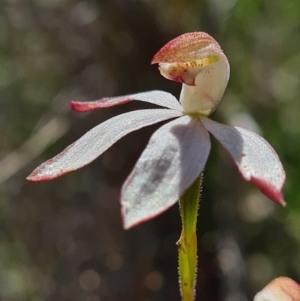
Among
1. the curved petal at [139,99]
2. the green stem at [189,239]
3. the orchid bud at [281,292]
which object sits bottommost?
the orchid bud at [281,292]

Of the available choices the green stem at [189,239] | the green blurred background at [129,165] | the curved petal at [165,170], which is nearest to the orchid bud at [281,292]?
the green stem at [189,239]

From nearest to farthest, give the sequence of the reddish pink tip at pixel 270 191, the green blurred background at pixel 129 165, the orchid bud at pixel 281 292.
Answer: the reddish pink tip at pixel 270 191 → the orchid bud at pixel 281 292 → the green blurred background at pixel 129 165

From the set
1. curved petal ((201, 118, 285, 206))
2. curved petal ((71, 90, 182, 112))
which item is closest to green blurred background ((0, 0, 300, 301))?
curved petal ((71, 90, 182, 112))

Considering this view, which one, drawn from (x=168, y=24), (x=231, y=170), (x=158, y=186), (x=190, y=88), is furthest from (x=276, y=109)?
(x=158, y=186)

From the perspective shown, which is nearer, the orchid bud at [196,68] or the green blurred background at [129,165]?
the orchid bud at [196,68]

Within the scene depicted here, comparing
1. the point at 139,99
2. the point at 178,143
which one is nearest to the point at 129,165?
the point at 139,99

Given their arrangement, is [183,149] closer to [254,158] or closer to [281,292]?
[254,158]

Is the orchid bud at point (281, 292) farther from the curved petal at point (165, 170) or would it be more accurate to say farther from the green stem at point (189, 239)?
the curved petal at point (165, 170)
